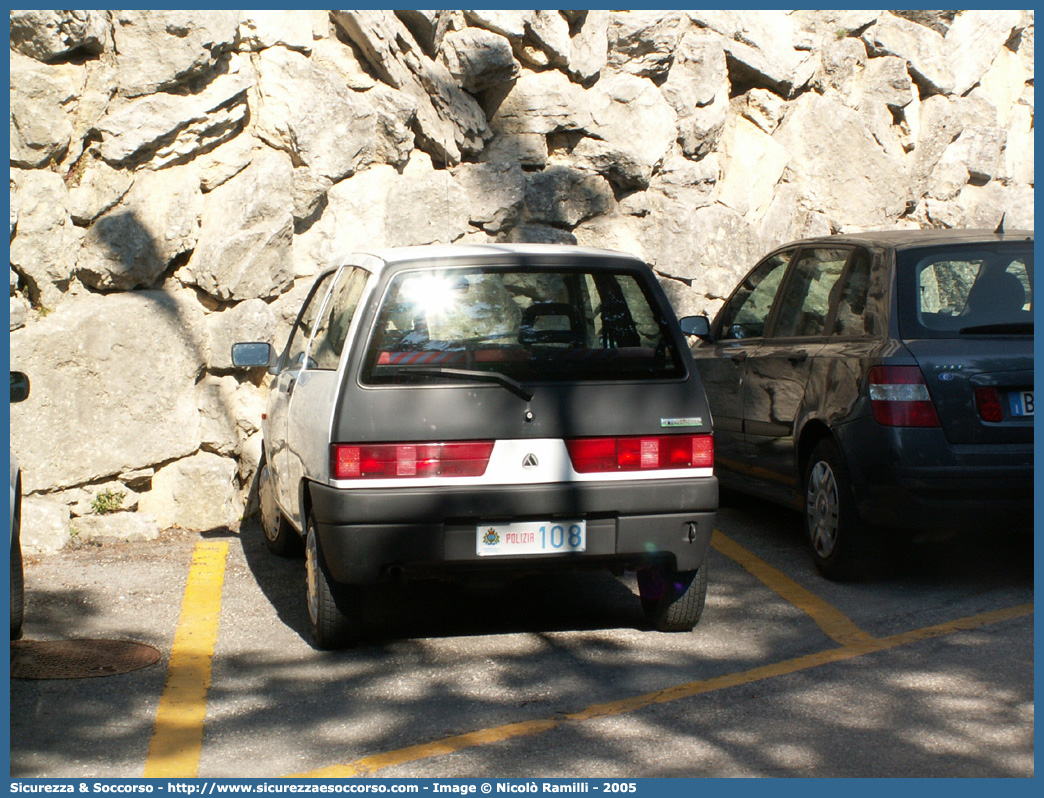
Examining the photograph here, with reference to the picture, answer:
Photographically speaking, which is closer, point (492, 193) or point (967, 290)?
point (967, 290)

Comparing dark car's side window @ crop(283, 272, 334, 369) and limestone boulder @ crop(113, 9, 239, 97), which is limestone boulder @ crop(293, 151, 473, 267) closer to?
limestone boulder @ crop(113, 9, 239, 97)

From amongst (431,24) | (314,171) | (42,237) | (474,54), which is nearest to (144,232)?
(42,237)

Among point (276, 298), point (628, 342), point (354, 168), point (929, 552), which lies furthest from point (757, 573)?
point (354, 168)

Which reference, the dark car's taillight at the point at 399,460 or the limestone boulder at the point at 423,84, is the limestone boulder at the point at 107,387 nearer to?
the limestone boulder at the point at 423,84

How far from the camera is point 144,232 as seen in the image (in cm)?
809

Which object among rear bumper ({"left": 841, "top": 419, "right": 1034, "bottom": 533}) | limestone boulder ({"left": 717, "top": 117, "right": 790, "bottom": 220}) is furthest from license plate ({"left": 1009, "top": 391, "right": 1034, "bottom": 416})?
limestone boulder ({"left": 717, "top": 117, "right": 790, "bottom": 220})

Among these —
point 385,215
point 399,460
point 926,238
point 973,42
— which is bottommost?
point 399,460

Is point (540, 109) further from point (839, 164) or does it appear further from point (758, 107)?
point (839, 164)

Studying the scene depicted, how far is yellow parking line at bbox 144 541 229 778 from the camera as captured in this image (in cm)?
390

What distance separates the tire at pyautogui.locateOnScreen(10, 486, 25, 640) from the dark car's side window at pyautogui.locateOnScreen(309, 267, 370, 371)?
4.68 ft

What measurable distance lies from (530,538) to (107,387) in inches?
162

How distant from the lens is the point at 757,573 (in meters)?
6.41

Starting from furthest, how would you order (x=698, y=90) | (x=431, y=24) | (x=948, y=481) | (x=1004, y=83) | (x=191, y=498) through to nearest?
(x=1004, y=83) → (x=698, y=90) → (x=431, y=24) → (x=191, y=498) → (x=948, y=481)

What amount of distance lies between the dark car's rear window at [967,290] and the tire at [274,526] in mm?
3500
